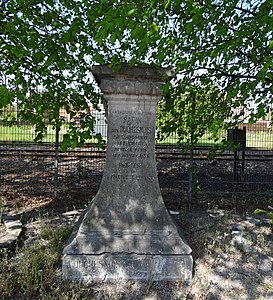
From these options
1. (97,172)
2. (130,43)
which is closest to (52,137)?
(97,172)

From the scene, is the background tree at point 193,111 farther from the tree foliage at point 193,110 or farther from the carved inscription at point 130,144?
the carved inscription at point 130,144

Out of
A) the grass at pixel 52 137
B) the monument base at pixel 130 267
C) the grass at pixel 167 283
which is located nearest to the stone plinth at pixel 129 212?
the monument base at pixel 130 267

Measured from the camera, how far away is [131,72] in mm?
3941

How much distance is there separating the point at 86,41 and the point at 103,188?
291 centimetres

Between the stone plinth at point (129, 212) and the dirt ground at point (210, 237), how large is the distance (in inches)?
9.5

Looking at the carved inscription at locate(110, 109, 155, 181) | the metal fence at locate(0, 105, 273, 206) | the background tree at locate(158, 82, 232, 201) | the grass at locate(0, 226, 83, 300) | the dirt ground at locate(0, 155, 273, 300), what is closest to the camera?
the grass at locate(0, 226, 83, 300)

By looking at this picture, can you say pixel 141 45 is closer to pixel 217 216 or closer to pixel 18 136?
pixel 217 216

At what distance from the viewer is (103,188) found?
13.7 ft

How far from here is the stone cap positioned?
3918 millimetres

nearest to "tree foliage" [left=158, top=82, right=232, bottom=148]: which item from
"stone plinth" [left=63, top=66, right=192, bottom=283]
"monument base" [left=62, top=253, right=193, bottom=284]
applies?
"stone plinth" [left=63, top=66, right=192, bottom=283]

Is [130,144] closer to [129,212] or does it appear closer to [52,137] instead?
[129,212]

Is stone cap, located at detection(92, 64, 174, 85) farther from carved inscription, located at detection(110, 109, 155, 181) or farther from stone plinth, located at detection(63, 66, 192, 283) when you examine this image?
carved inscription, located at detection(110, 109, 155, 181)

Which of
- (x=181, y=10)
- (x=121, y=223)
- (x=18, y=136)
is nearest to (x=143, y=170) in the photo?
(x=121, y=223)

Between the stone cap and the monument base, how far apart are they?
2.24 metres
